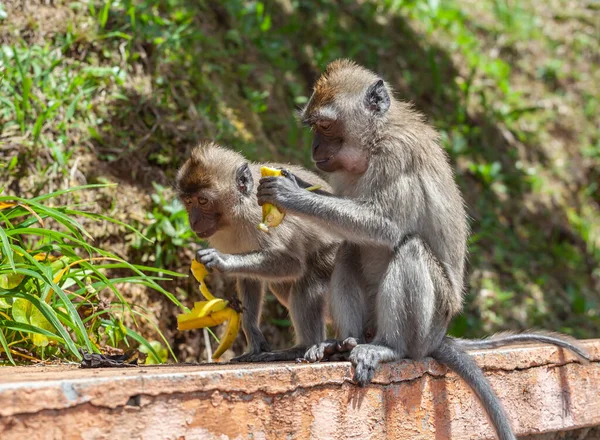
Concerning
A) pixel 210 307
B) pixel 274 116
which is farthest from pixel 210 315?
pixel 274 116

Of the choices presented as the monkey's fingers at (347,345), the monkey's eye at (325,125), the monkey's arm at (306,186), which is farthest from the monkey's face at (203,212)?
the monkey's fingers at (347,345)

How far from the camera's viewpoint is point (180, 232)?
6824 millimetres

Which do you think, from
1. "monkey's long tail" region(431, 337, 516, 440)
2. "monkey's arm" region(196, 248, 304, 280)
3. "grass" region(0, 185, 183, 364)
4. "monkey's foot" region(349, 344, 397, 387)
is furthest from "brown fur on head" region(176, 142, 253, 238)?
"monkey's long tail" region(431, 337, 516, 440)

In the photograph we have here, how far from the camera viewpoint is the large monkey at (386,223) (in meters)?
4.43

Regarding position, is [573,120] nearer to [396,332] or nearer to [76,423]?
[396,332]

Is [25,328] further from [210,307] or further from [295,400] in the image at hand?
[295,400]

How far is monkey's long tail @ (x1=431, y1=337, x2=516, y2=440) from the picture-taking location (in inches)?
168

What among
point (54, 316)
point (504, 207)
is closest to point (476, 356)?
point (54, 316)

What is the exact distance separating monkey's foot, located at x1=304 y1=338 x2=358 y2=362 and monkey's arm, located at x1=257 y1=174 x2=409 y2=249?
1.94 ft

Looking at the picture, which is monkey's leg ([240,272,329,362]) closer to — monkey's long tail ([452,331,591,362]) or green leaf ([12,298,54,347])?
monkey's long tail ([452,331,591,362])

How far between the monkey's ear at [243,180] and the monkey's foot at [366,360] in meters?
1.71

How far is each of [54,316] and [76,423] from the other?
134 centimetres

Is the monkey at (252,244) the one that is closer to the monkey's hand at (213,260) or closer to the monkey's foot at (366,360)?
the monkey's hand at (213,260)

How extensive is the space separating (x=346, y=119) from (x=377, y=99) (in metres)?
0.23
